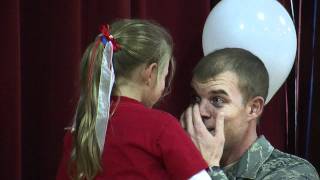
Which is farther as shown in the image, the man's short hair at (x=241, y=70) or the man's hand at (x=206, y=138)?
the man's short hair at (x=241, y=70)

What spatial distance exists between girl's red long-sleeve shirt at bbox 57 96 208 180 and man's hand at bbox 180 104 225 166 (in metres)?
0.17

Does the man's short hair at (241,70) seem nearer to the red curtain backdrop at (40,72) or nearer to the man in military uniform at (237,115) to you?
the man in military uniform at (237,115)

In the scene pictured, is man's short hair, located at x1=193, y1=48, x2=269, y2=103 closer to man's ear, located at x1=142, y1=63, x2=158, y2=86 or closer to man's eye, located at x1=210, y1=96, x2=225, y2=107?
man's eye, located at x1=210, y1=96, x2=225, y2=107

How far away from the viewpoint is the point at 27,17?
1727 mm

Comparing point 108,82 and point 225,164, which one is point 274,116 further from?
point 108,82

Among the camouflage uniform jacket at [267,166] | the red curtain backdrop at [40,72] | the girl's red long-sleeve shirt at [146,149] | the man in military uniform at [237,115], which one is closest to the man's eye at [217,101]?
the man in military uniform at [237,115]

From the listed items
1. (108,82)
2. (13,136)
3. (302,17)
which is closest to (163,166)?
(108,82)

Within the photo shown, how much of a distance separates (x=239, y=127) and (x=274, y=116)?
39.6 inches

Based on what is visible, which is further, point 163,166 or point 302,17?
point 302,17

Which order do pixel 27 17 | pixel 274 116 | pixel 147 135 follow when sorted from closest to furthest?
pixel 147 135
pixel 27 17
pixel 274 116

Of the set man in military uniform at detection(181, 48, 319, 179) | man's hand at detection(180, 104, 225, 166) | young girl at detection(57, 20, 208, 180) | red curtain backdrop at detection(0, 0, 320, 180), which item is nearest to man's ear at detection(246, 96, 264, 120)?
man in military uniform at detection(181, 48, 319, 179)

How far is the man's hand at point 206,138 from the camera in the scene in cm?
130

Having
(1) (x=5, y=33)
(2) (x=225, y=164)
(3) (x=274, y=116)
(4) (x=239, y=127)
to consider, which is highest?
(1) (x=5, y=33)

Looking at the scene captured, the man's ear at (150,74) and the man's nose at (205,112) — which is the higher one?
the man's ear at (150,74)
